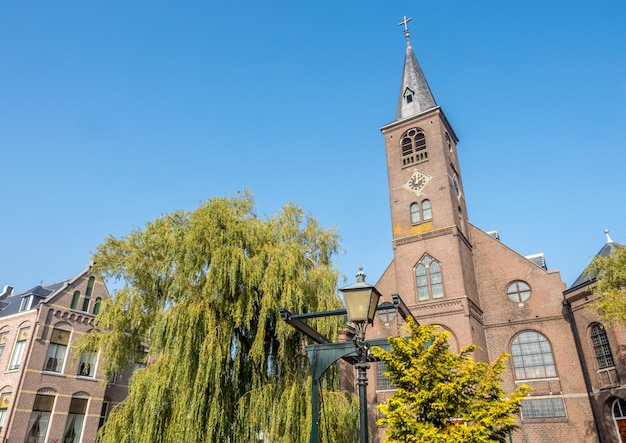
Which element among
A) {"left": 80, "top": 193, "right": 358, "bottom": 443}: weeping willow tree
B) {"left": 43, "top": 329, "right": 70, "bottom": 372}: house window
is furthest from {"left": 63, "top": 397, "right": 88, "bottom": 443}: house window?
{"left": 80, "top": 193, "right": 358, "bottom": 443}: weeping willow tree

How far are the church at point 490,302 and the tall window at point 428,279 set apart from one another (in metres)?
0.05

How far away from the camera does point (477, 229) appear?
1013 inches

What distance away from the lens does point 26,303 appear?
77.6ft

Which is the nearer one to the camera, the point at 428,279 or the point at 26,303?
the point at 428,279

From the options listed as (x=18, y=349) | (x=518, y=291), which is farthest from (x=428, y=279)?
(x=18, y=349)

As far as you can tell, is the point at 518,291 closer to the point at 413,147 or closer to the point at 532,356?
the point at 532,356

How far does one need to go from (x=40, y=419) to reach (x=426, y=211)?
73.3ft

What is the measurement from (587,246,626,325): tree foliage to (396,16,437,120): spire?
15659 mm

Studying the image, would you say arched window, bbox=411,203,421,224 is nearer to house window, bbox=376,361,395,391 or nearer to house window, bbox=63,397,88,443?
house window, bbox=376,361,395,391

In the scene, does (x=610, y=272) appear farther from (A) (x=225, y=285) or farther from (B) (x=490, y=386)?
(A) (x=225, y=285)

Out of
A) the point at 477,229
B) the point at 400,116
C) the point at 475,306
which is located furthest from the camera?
the point at 400,116

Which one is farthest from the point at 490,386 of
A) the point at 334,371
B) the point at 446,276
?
the point at 446,276

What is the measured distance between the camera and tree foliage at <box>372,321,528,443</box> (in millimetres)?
8336

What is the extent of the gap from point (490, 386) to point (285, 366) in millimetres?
5683
